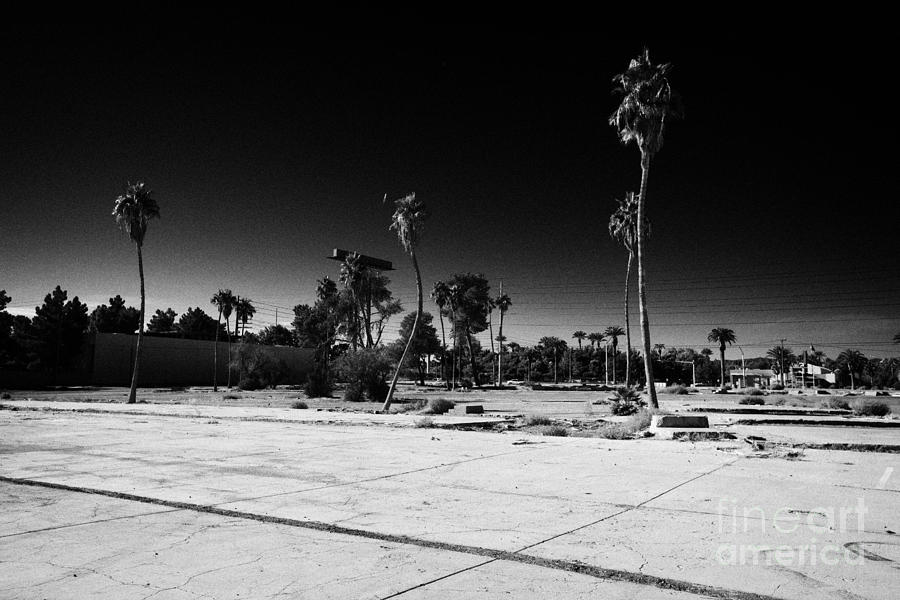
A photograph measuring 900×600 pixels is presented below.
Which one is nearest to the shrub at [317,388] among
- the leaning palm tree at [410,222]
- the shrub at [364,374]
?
the shrub at [364,374]

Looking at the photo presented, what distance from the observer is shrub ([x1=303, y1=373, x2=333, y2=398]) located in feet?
154

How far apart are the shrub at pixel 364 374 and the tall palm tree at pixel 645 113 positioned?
788 inches

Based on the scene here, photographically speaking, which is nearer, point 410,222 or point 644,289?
point 644,289

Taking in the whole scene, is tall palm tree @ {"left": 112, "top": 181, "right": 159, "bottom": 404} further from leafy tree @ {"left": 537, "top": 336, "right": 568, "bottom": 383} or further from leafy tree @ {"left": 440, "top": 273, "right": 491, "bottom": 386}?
leafy tree @ {"left": 537, "top": 336, "right": 568, "bottom": 383}

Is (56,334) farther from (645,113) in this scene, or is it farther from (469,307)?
(645,113)

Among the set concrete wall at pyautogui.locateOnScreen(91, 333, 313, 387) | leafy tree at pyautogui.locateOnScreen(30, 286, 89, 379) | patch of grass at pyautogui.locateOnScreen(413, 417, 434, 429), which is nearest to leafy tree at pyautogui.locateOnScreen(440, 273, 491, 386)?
concrete wall at pyautogui.locateOnScreen(91, 333, 313, 387)

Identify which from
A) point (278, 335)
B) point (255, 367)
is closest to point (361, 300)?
point (255, 367)

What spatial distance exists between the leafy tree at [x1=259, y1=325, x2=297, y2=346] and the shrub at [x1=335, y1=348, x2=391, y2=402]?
93.8 metres

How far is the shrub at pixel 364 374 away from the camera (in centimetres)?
4125

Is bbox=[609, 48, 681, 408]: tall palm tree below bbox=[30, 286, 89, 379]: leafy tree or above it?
above

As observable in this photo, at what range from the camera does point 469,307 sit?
89625 millimetres

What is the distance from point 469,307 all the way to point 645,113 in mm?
64316

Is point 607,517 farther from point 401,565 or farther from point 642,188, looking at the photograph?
point 642,188

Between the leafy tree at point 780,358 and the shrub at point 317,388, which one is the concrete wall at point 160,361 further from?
the leafy tree at point 780,358
